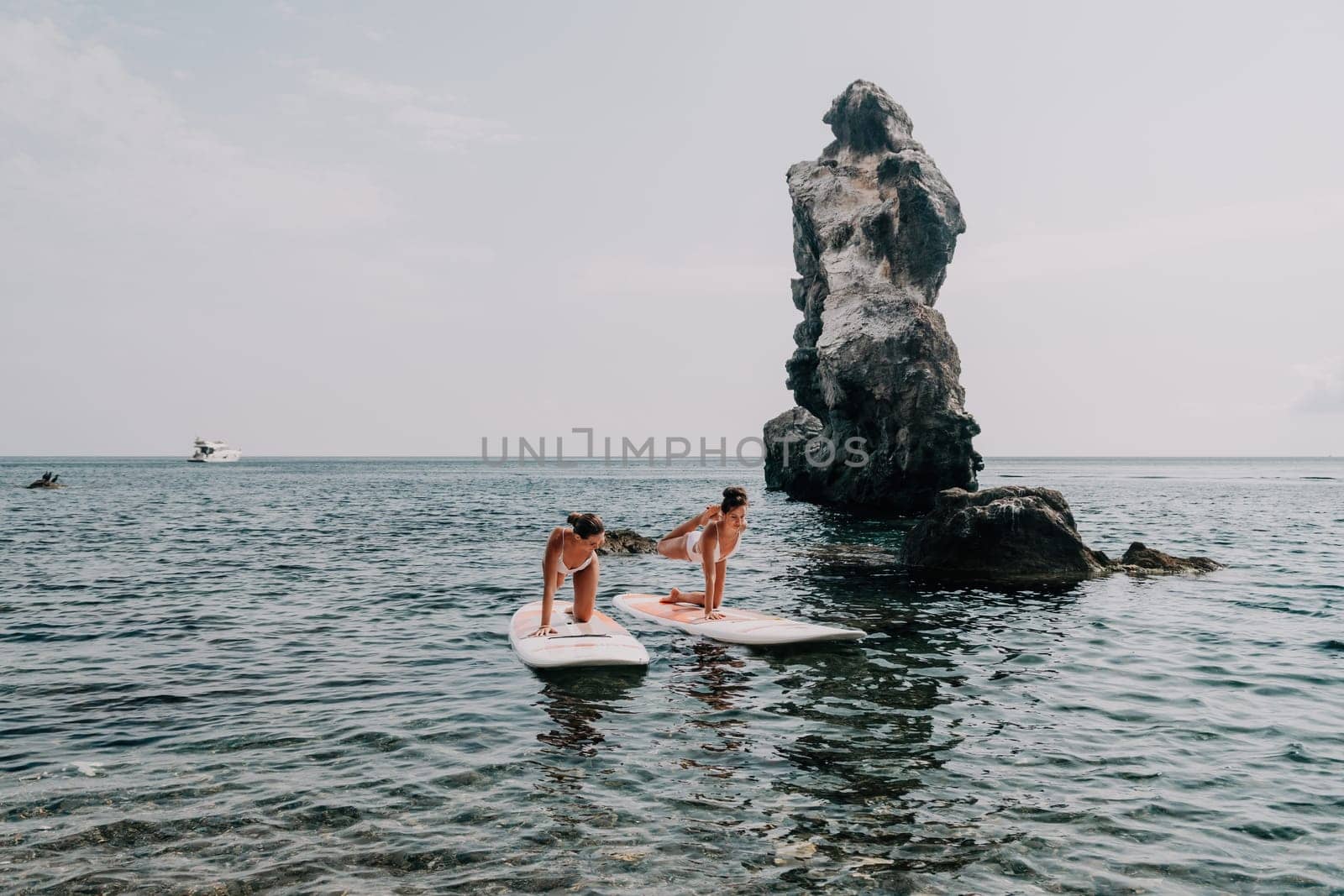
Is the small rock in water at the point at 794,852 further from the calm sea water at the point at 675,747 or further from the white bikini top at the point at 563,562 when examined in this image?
the white bikini top at the point at 563,562

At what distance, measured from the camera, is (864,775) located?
8.09 m

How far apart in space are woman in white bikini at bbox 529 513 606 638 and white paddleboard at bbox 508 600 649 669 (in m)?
0.23

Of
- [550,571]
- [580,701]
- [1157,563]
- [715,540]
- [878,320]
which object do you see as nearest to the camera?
[580,701]

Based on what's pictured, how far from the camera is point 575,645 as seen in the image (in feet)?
39.8

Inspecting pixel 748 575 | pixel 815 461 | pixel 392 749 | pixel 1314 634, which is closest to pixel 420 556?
pixel 748 575

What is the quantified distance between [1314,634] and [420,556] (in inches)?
871

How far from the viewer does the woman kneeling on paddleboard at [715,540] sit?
587 inches

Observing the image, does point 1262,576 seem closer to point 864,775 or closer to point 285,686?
point 864,775

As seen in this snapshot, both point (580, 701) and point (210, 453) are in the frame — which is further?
point (210, 453)

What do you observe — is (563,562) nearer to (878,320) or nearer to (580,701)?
(580,701)

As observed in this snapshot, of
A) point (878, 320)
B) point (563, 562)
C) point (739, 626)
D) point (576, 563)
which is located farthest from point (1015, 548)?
point (878, 320)

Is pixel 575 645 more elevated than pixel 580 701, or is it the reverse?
pixel 575 645

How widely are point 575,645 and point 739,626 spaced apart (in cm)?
319

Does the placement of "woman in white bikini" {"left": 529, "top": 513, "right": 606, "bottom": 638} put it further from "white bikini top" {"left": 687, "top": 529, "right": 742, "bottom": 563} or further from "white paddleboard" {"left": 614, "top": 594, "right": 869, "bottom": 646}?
"white bikini top" {"left": 687, "top": 529, "right": 742, "bottom": 563}
